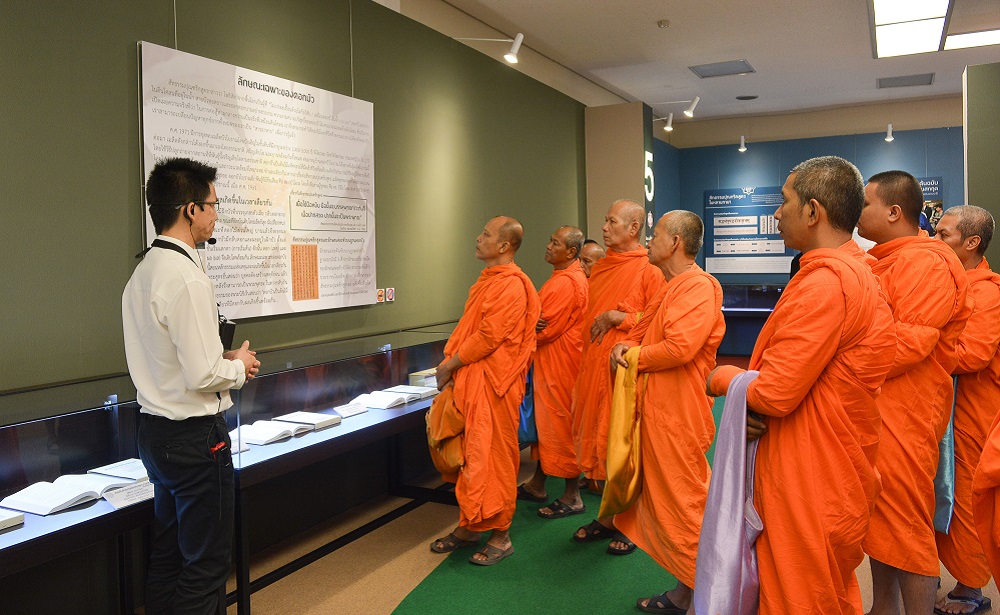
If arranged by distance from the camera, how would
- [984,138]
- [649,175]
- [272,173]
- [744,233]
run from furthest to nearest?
[744,233]
[649,175]
[984,138]
[272,173]

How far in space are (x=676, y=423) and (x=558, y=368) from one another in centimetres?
162

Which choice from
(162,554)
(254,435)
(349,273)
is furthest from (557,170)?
(162,554)

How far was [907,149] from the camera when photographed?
10461mm

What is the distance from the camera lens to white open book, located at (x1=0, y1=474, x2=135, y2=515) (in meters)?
2.40

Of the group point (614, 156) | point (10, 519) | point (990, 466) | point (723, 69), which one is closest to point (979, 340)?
point (990, 466)

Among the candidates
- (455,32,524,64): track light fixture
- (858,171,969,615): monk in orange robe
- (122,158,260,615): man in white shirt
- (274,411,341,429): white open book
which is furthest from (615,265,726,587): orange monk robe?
(455,32,524,64): track light fixture

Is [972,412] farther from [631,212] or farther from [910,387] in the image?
[631,212]

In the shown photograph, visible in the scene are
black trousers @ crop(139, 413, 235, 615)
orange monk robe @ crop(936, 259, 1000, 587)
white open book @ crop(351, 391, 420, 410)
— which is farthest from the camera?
white open book @ crop(351, 391, 420, 410)

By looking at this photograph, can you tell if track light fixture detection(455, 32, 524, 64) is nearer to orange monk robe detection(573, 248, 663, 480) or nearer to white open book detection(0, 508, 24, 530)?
orange monk robe detection(573, 248, 663, 480)

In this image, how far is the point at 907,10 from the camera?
5.64 m

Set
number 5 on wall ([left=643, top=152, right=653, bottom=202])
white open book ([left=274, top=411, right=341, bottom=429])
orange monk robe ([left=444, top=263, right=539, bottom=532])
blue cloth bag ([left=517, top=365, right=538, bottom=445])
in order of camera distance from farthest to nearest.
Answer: number 5 on wall ([left=643, top=152, right=653, bottom=202]) < blue cloth bag ([left=517, top=365, right=538, bottom=445]) < orange monk robe ([left=444, top=263, right=539, bottom=532]) < white open book ([left=274, top=411, right=341, bottom=429])

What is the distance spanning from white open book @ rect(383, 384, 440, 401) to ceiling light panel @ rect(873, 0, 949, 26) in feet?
13.8

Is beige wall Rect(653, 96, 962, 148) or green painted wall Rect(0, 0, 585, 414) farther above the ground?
beige wall Rect(653, 96, 962, 148)

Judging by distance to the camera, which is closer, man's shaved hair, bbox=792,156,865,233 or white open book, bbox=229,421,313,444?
man's shaved hair, bbox=792,156,865,233
